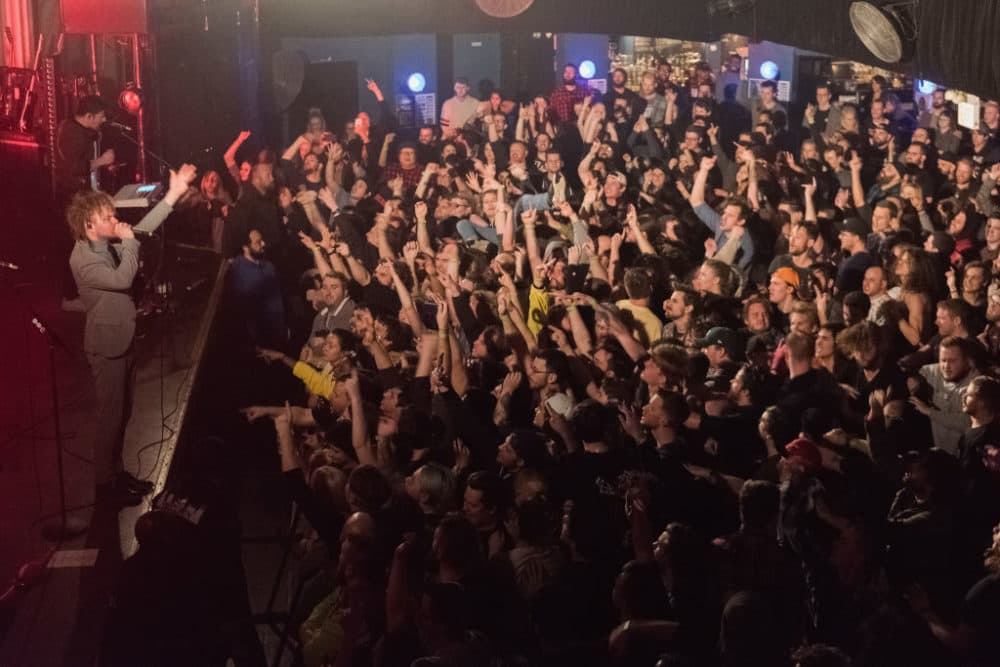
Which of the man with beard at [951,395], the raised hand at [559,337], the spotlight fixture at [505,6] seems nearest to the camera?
the man with beard at [951,395]

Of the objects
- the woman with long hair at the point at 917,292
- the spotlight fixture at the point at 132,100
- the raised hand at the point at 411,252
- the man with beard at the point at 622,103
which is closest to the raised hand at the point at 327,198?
the spotlight fixture at the point at 132,100

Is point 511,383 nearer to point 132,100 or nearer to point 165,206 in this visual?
point 165,206

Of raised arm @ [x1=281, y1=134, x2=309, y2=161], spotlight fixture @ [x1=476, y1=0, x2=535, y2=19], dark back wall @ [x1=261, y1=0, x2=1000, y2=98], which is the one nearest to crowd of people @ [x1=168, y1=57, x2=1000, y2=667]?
raised arm @ [x1=281, y1=134, x2=309, y2=161]

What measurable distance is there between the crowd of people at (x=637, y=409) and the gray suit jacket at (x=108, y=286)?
31.9 inches

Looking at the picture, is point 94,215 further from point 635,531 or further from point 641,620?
point 641,620

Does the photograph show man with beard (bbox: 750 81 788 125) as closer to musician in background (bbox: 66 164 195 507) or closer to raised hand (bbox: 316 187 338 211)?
raised hand (bbox: 316 187 338 211)

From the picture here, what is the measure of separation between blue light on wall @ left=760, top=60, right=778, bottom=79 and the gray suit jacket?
11615mm

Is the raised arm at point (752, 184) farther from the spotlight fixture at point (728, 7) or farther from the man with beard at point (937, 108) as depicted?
the man with beard at point (937, 108)

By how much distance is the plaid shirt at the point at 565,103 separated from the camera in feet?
42.2

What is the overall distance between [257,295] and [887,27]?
401cm

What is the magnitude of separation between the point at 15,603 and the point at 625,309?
321cm

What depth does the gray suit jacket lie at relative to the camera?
5.24m

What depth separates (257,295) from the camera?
762 cm

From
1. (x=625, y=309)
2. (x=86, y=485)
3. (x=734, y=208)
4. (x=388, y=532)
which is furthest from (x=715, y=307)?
(x=86, y=485)
